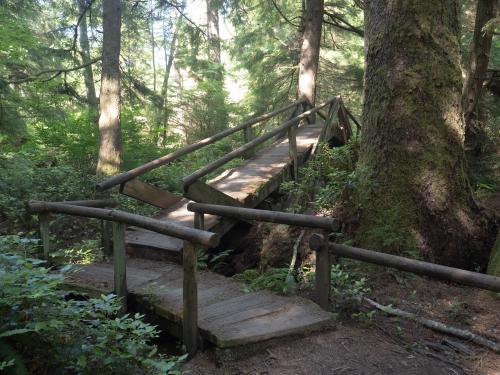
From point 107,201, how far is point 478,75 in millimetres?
7005

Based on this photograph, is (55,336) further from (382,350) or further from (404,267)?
(404,267)

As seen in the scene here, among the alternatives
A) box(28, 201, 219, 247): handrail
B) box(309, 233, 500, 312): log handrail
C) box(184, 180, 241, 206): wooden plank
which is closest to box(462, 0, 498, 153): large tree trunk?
box(184, 180, 241, 206): wooden plank

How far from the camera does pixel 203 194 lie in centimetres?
605

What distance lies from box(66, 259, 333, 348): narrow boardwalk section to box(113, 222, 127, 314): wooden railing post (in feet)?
0.40

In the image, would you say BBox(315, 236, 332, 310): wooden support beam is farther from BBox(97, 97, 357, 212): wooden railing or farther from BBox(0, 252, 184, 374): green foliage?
BBox(97, 97, 357, 212): wooden railing

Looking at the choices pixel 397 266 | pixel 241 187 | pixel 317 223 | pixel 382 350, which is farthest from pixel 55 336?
pixel 241 187

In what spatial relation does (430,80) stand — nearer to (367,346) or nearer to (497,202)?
(497,202)

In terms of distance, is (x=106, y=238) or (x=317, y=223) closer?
(x=317, y=223)

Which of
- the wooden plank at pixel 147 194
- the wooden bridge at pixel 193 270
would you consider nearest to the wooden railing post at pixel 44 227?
the wooden bridge at pixel 193 270

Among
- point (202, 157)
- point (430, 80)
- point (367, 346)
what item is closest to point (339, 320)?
point (367, 346)

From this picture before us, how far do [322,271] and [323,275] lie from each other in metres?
0.04

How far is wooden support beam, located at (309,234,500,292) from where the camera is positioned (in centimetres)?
302

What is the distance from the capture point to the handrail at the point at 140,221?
128 inches

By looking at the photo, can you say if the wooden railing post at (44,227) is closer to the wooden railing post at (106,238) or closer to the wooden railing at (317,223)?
the wooden railing post at (106,238)
